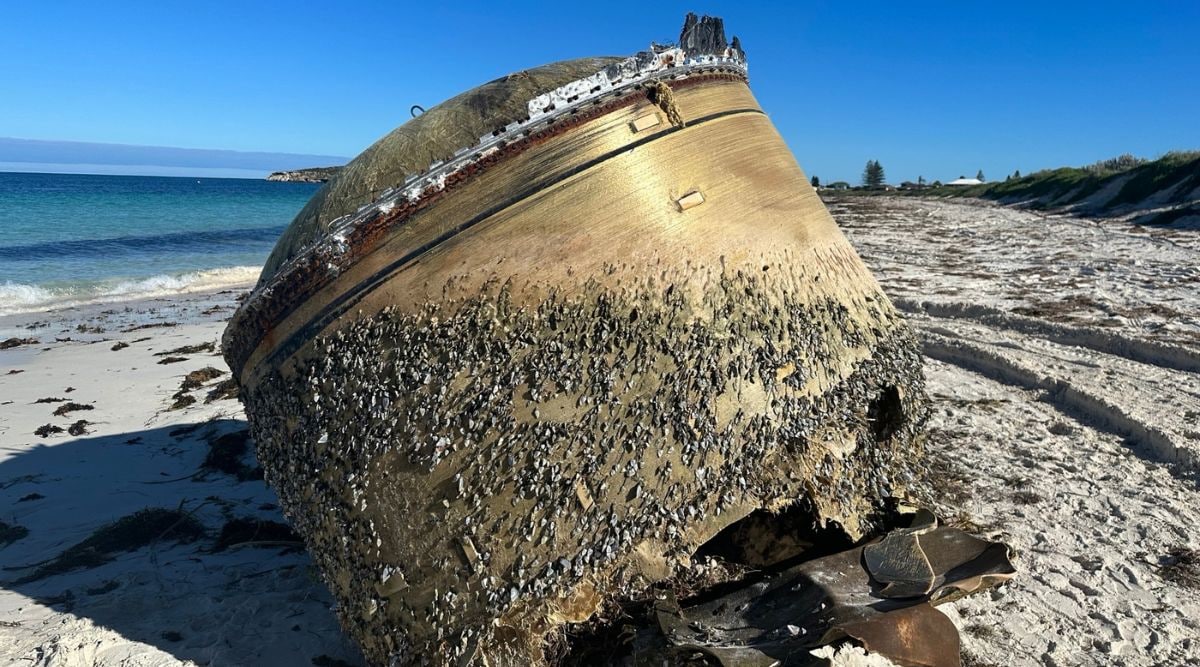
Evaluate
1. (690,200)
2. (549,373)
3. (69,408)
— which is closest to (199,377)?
(69,408)

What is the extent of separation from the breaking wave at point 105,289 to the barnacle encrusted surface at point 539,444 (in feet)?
48.0

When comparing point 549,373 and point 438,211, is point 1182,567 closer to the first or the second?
point 549,373

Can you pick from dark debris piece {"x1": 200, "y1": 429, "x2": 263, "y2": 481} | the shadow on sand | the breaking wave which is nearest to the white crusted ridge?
the shadow on sand

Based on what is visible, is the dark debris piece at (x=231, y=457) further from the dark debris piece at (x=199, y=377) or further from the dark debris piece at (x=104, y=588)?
the dark debris piece at (x=199, y=377)

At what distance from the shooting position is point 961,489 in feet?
14.4

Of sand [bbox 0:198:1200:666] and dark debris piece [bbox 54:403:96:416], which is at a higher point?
sand [bbox 0:198:1200:666]

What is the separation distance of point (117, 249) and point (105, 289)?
9275 millimetres

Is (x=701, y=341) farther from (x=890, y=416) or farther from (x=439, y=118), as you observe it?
(x=439, y=118)

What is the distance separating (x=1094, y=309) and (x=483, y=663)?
326 inches

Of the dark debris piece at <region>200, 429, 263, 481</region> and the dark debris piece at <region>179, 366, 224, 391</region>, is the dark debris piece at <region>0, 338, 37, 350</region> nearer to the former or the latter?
the dark debris piece at <region>179, 366, 224, 391</region>

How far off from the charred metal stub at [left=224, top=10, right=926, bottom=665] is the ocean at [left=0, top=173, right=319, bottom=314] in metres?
14.8

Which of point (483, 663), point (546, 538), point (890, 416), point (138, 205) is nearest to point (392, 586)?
point (483, 663)

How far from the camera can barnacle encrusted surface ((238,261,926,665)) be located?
7.68 feet

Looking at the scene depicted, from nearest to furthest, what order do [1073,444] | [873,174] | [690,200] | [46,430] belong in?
[690,200] < [1073,444] < [46,430] < [873,174]
